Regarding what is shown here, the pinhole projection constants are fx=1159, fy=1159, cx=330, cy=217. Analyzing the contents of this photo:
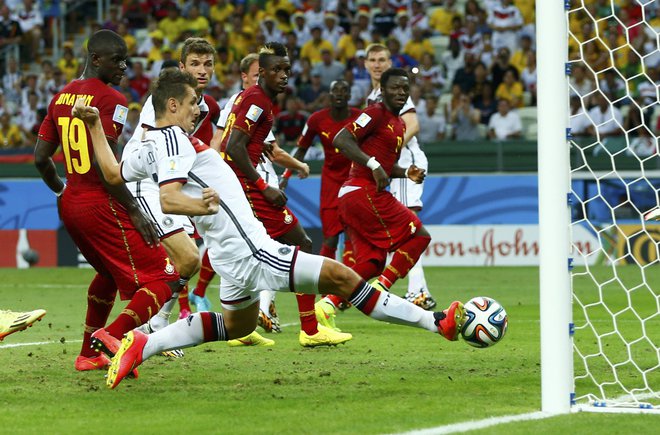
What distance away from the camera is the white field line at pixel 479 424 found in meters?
5.27

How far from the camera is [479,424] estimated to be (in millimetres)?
5457

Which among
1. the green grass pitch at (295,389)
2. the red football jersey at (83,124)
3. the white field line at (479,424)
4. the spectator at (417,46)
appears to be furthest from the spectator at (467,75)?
the white field line at (479,424)

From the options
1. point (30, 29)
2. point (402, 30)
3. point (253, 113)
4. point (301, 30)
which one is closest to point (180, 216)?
point (253, 113)

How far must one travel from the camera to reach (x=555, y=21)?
5.87 m

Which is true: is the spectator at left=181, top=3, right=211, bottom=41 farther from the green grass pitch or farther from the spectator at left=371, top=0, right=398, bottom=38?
the green grass pitch

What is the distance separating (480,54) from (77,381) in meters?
16.6

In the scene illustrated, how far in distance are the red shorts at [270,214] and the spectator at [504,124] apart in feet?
38.6

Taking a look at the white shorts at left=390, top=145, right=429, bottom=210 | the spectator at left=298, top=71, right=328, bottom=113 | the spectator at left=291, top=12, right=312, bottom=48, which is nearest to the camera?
the white shorts at left=390, top=145, right=429, bottom=210

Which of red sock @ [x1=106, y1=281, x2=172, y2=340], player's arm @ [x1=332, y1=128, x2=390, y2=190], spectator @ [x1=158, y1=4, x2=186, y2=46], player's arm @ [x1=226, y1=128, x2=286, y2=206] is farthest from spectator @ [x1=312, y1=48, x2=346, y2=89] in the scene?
red sock @ [x1=106, y1=281, x2=172, y2=340]

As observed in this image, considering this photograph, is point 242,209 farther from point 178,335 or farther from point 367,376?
point 367,376

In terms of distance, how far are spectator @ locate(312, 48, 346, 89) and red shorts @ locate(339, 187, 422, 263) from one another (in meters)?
12.8

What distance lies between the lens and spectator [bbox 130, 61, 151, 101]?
23.9 m

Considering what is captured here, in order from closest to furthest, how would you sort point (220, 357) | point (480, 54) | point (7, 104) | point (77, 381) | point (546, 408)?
point (546, 408) → point (77, 381) → point (220, 357) → point (480, 54) → point (7, 104)

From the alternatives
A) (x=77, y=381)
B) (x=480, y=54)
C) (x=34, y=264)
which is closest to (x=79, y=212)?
(x=77, y=381)
